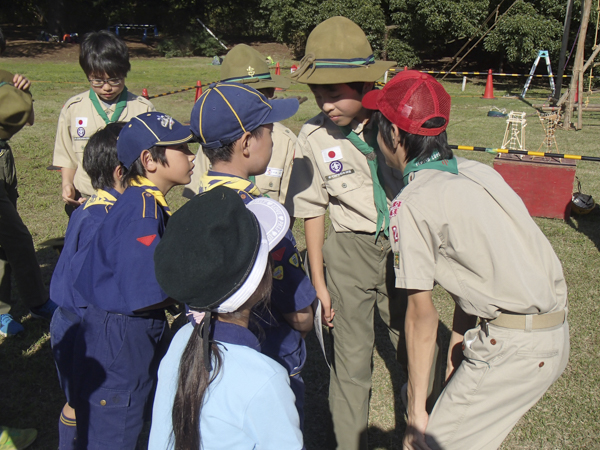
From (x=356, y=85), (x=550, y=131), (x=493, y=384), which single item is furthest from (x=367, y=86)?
(x=550, y=131)

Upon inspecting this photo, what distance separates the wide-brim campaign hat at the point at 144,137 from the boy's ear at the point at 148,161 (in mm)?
20

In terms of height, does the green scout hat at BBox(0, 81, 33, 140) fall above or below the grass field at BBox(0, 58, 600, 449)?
above

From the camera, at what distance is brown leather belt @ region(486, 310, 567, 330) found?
1.92 metres

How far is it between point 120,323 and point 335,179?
1.34 m

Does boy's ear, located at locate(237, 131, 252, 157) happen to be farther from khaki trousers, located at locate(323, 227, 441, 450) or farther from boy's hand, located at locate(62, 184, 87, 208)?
boy's hand, located at locate(62, 184, 87, 208)

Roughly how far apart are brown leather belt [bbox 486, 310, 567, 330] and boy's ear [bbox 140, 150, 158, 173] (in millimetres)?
1627

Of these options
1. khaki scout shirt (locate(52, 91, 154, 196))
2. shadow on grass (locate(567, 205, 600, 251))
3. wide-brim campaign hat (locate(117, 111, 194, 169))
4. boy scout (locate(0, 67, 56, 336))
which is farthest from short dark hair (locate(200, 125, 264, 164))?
shadow on grass (locate(567, 205, 600, 251))

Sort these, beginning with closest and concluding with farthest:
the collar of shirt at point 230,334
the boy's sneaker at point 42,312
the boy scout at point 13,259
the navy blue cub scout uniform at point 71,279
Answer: the collar of shirt at point 230,334 → the navy blue cub scout uniform at point 71,279 → the boy scout at point 13,259 → the boy's sneaker at point 42,312

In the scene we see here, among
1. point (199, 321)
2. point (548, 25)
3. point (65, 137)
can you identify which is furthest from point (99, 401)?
point (548, 25)

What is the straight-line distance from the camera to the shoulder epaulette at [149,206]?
215 cm

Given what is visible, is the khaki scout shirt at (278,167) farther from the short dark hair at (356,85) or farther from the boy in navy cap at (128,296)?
the boy in navy cap at (128,296)

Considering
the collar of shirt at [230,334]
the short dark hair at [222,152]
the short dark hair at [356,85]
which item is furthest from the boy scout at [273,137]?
the collar of shirt at [230,334]

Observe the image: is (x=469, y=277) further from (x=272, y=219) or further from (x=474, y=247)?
(x=272, y=219)

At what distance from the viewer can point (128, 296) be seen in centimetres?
210
